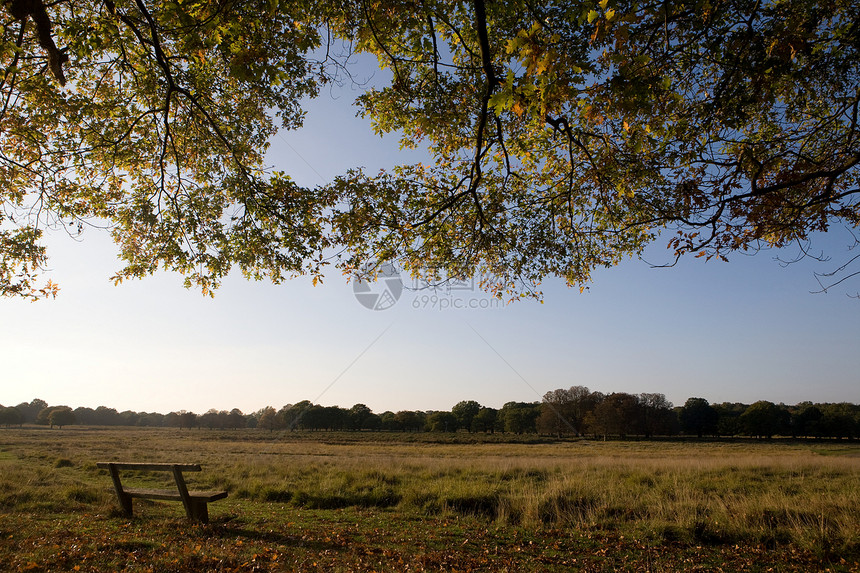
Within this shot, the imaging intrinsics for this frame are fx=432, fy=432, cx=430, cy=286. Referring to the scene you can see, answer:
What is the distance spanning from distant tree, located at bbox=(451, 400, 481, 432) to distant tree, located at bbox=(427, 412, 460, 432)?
1269 millimetres

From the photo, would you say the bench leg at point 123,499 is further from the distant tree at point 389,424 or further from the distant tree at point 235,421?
the distant tree at point 235,421

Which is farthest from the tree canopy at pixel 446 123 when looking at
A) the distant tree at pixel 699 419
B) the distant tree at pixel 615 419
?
the distant tree at pixel 699 419

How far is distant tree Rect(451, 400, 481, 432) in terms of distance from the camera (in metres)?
105

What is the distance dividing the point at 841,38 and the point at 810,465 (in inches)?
753

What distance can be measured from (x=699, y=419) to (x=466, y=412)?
164ft

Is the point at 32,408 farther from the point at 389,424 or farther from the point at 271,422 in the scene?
the point at 389,424

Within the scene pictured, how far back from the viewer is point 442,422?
335 feet

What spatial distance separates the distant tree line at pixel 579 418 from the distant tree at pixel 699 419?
0.17 m

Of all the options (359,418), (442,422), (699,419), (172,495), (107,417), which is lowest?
(107,417)

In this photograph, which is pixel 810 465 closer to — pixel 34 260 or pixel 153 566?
pixel 153 566

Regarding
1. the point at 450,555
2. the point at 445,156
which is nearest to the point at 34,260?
the point at 445,156

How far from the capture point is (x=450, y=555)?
19.8 ft

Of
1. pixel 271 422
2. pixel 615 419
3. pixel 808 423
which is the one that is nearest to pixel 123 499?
pixel 615 419

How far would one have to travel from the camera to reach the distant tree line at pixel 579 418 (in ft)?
242
